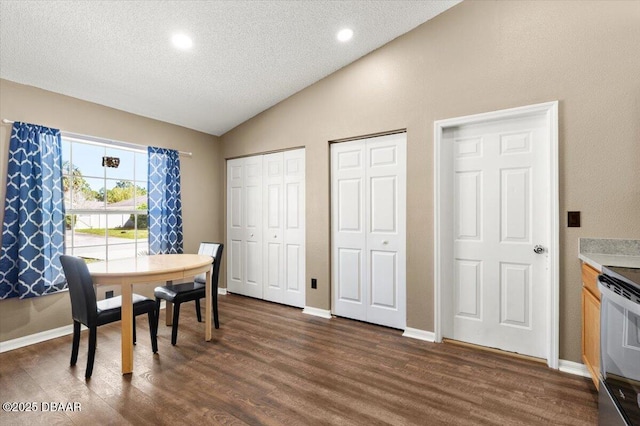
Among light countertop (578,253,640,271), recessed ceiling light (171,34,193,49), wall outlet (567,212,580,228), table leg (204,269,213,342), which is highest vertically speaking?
recessed ceiling light (171,34,193,49)

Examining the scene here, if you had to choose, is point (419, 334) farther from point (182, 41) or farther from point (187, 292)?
point (182, 41)

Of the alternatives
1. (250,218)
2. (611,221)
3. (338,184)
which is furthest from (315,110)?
(611,221)

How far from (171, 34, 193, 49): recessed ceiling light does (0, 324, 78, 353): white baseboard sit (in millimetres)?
2950

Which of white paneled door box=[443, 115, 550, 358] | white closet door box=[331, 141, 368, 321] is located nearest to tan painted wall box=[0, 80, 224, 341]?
white closet door box=[331, 141, 368, 321]

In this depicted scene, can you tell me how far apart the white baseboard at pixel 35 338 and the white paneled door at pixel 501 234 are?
3745 millimetres

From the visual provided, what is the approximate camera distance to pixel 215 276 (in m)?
3.37

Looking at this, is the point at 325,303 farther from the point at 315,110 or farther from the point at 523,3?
the point at 523,3

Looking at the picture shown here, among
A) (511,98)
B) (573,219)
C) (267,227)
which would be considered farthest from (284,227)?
(573,219)

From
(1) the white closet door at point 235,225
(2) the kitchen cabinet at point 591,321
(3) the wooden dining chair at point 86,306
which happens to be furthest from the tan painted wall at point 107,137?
(2) the kitchen cabinet at point 591,321

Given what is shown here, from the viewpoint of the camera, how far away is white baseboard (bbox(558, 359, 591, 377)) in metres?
2.30

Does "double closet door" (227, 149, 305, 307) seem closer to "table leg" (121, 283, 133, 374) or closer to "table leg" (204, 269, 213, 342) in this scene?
"table leg" (204, 269, 213, 342)

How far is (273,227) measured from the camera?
4191 mm

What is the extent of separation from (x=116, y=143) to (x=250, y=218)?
1.82 meters

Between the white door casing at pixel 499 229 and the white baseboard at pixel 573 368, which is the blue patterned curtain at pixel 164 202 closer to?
the white door casing at pixel 499 229
